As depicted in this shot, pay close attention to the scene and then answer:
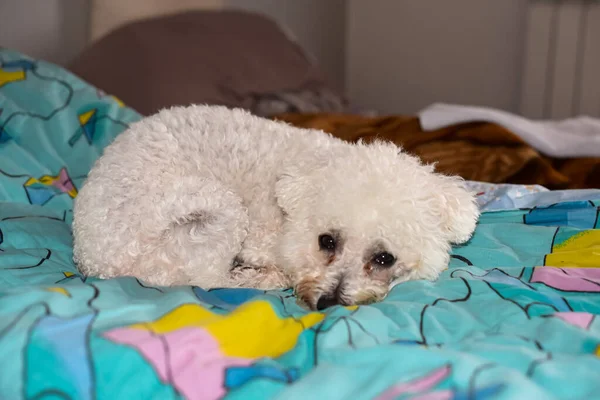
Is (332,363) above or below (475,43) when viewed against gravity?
below

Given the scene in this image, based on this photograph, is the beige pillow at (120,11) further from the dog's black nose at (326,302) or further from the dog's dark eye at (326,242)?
the dog's black nose at (326,302)

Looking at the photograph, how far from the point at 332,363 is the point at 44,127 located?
5.44 feet

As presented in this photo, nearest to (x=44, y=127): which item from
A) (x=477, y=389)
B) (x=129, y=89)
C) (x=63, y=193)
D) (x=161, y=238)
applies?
(x=63, y=193)

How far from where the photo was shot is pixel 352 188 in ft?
5.03

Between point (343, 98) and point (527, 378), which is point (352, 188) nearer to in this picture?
point (527, 378)

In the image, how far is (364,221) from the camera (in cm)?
153

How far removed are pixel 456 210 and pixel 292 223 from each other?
0.39 meters

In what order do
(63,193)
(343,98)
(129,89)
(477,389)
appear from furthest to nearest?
(343,98)
(129,89)
(63,193)
(477,389)

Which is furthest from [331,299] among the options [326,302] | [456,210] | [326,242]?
[456,210]

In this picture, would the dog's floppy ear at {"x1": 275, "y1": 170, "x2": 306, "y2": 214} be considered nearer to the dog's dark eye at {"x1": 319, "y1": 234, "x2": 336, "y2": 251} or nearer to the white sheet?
the dog's dark eye at {"x1": 319, "y1": 234, "x2": 336, "y2": 251}

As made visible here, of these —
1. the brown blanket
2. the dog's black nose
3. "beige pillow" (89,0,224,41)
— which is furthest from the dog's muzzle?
"beige pillow" (89,0,224,41)

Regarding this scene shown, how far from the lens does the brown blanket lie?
7.84 feet

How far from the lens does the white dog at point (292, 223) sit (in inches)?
60.5

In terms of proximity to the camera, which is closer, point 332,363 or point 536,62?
point 332,363
